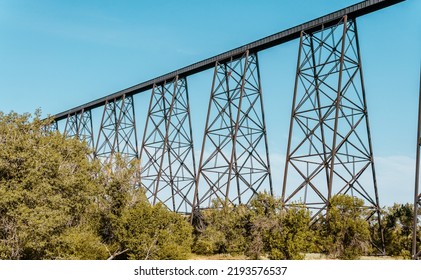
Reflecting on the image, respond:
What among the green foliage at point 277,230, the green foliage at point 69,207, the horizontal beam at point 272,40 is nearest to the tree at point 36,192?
the green foliage at point 69,207

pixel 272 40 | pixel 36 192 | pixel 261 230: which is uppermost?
pixel 272 40

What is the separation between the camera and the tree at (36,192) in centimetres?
1326

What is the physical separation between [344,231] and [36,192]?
32.0 feet

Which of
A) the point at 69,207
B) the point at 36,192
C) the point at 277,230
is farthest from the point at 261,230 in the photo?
the point at 36,192

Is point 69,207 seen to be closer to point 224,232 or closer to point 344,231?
point 224,232

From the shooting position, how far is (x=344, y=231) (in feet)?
47.9

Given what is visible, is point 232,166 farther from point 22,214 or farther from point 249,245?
point 22,214

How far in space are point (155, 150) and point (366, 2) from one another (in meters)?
12.8

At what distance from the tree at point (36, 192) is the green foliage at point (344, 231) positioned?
7.95m

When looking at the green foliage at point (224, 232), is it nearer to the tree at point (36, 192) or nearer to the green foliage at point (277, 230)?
the green foliage at point (277, 230)

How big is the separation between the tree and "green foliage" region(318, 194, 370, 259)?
7952 mm

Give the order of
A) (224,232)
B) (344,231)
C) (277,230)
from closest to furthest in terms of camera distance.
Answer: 1. (344,231)
2. (277,230)
3. (224,232)

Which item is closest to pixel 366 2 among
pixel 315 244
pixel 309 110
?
pixel 309 110

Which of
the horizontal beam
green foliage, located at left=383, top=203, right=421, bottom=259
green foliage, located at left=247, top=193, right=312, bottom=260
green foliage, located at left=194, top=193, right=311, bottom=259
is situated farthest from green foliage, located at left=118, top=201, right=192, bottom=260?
green foliage, located at left=383, top=203, right=421, bottom=259
